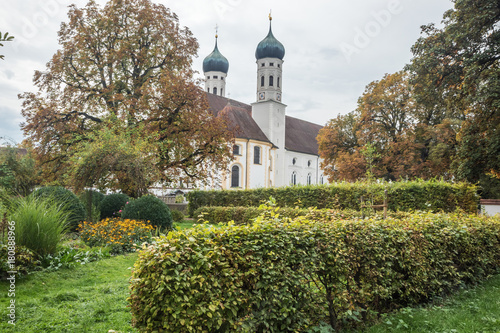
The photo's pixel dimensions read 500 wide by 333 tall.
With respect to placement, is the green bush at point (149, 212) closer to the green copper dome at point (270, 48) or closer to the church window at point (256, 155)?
the church window at point (256, 155)

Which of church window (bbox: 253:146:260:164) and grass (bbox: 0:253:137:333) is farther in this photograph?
church window (bbox: 253:146:260:164)

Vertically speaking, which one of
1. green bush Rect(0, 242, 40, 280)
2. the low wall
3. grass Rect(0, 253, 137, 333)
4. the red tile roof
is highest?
the red tile roof

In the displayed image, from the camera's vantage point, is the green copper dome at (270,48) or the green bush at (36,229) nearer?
the green bush at (36,229)

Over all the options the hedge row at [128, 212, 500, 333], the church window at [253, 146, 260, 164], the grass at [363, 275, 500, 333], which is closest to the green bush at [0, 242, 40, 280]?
the hedge row at [128, 212, 500, 333]

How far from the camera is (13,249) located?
5723mm

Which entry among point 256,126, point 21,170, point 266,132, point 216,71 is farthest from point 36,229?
point 216,71

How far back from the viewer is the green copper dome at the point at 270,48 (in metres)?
50.6

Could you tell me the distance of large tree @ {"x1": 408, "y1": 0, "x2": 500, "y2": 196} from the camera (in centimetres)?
1388

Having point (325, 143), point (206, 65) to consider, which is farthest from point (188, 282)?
point (206, 65)

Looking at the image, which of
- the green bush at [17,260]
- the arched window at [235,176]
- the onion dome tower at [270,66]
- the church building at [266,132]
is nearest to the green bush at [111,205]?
the green bush at [17,260]

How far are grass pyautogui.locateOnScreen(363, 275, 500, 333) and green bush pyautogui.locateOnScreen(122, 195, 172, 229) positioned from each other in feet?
28.3

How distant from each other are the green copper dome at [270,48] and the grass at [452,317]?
48.5m

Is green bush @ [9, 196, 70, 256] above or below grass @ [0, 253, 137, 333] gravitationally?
above

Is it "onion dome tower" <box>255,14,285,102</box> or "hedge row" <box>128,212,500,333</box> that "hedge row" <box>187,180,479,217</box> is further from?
"onion dome tower" <box>255,14,285,102</box>
